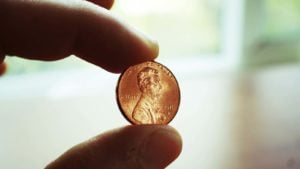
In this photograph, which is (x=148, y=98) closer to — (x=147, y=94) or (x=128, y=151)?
(x=147, y=94)

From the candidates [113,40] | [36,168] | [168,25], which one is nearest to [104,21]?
[113,40]

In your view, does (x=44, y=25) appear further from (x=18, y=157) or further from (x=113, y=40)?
(x=18, y=157)

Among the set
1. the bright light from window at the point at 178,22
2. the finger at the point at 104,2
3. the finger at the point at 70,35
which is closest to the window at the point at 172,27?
the bright light from window at the point at 178,22

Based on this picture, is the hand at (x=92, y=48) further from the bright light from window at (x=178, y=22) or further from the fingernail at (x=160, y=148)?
the bright light from window at (x=178, y=22)

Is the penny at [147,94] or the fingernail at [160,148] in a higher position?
the penny at [147,94]

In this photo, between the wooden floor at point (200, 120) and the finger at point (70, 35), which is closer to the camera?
the finger at point (70, 35)

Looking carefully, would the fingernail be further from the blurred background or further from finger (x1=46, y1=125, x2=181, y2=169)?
the blurred background
